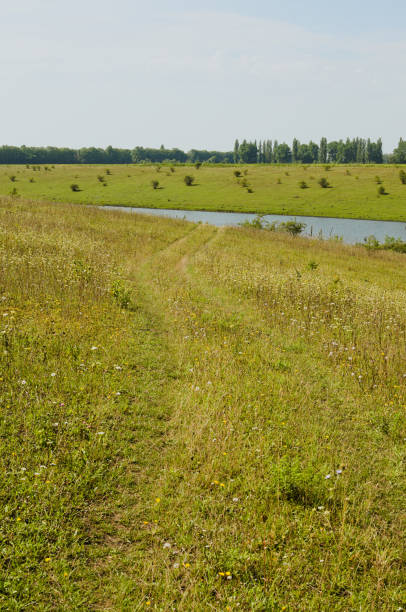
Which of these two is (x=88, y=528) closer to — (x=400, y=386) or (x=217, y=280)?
(x=400, y=386)

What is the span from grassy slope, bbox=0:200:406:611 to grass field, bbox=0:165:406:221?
221 ft

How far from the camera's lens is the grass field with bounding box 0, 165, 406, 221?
257ft

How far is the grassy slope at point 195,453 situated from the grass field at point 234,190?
67.4 m

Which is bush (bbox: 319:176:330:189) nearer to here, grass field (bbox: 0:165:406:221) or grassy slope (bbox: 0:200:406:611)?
grass field (bbox: 0:165:406:221)

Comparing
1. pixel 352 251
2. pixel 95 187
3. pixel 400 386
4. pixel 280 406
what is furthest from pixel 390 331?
pixel 95 187

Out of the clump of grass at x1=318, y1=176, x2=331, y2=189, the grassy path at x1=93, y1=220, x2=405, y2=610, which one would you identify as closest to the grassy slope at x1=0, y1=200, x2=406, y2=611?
the grassy path at x1=93, y1=220, x2=405, y2=610

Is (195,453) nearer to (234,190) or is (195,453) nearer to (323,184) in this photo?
(234,190)

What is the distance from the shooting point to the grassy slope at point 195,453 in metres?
4.36

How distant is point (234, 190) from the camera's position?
9138 centimetres

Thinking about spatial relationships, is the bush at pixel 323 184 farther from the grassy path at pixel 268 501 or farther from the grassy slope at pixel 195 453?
the grassy path at pixel 268 501

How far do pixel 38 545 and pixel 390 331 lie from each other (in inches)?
451

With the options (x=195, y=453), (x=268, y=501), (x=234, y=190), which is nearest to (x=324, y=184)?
(x=234, y=190)

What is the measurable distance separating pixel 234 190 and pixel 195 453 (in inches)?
3550

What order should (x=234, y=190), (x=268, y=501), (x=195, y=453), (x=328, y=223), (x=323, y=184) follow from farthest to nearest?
(x=323, y=184) < (x=234, y=190) < (x=328, y=223) < (x=195, y=453) < (x=268, y=501)
